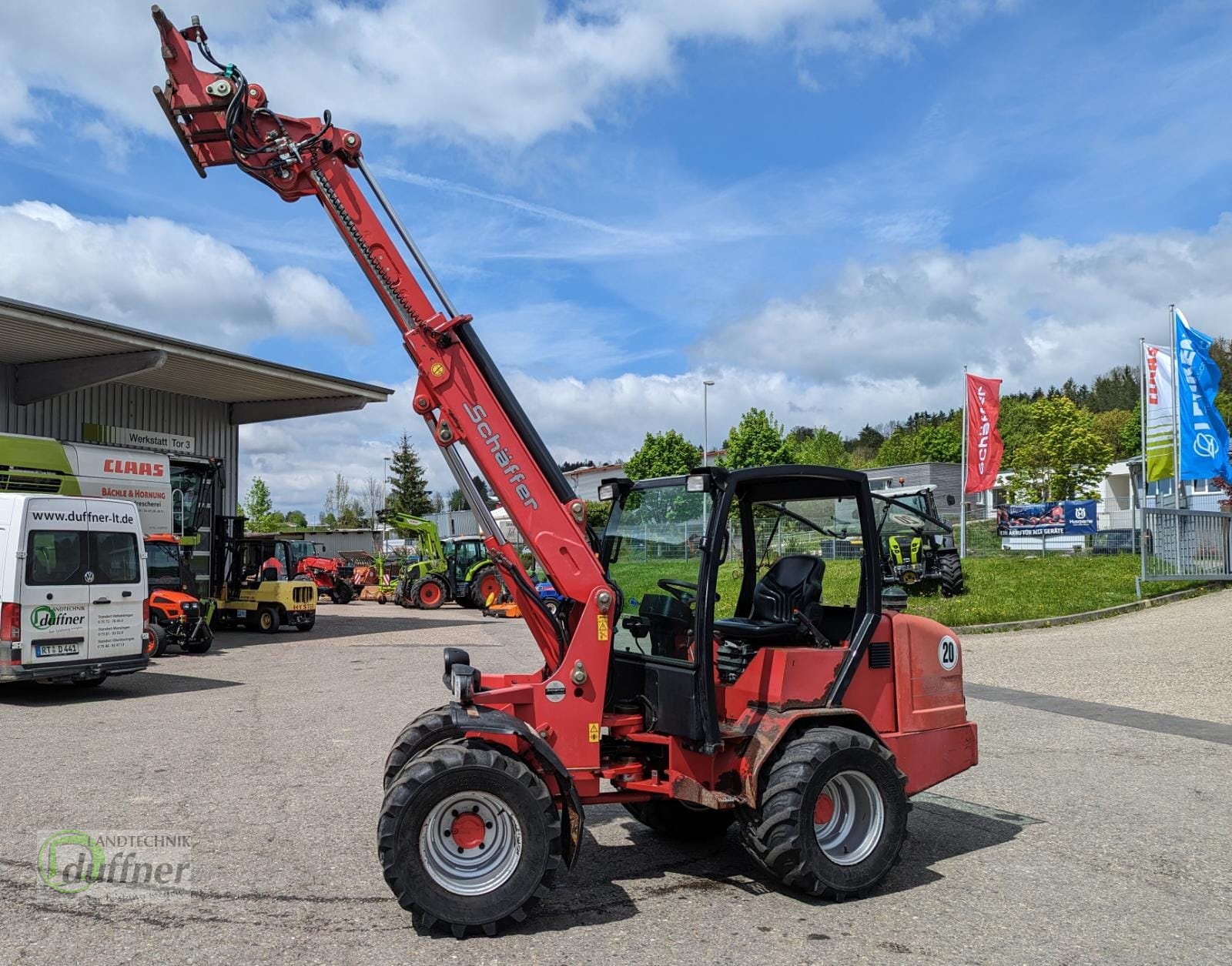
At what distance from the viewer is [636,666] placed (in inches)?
223

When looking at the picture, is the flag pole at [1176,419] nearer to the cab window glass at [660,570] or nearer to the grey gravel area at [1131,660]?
the grey gravel area at [1131,660]

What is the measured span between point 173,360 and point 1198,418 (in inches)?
862

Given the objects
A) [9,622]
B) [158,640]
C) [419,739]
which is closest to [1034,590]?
[158,640]

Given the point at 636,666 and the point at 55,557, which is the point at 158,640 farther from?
the point at 636,666

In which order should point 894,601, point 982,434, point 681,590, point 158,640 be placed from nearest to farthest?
1. point 681,590
2. point 894,601
3. point 158,640
4. point 982,434

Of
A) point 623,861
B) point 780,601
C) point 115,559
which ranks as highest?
point 115,559

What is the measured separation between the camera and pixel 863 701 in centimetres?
584

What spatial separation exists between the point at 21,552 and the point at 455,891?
969 centimetres

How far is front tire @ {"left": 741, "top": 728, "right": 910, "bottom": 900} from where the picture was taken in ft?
16.8

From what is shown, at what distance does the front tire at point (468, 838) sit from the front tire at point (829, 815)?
1.11 meters

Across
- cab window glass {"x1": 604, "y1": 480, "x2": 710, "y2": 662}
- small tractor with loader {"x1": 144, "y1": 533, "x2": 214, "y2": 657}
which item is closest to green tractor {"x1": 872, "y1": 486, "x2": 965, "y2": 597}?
small tractor with loader {"x1": 144, "y1": 533, "x2": 214, "y2": 657}

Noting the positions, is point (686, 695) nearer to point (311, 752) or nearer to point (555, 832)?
point (555, 832)

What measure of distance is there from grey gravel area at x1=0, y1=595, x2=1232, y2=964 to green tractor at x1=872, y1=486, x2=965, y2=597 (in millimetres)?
9970

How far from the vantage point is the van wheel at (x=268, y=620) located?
→ 23.9m
